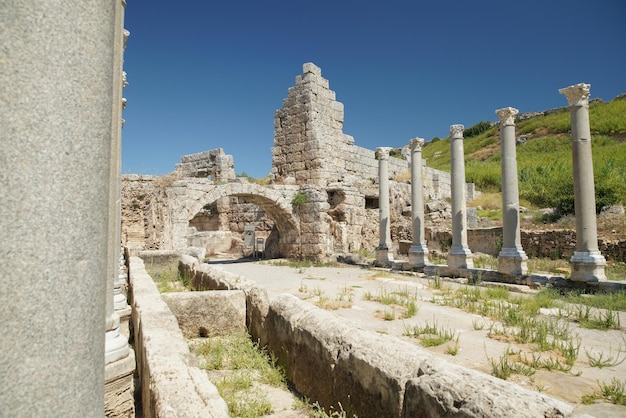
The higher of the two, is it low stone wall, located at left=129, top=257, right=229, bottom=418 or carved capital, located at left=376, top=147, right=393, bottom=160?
carved capital, located at left=376, top=147, right=393, bottom=160

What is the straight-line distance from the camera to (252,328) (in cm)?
464

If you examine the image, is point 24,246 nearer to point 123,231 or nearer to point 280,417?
point 280,417

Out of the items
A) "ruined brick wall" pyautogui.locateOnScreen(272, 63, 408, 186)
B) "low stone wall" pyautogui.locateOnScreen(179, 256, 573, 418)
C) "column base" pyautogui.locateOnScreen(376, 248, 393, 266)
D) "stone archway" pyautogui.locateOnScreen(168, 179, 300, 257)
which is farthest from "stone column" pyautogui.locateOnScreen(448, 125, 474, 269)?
"low stone wall" pyautogui.locateOnScreen(179, 256, 573, 418)

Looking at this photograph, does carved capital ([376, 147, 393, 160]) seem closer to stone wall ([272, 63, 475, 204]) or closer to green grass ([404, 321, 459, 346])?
stone wall ([272, 63, 475, 204])

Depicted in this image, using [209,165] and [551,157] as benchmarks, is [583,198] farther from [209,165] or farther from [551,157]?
[551,157]

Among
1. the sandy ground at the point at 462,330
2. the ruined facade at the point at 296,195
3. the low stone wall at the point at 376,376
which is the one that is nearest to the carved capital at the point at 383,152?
the ruined facade at the point at 296,195

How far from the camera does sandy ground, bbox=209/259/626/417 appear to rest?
11.0 feet

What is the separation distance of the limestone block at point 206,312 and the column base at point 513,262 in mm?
7394

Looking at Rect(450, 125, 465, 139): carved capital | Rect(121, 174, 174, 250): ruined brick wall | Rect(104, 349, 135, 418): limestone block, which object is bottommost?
Rect(104, 349, 135, 418): limestone block

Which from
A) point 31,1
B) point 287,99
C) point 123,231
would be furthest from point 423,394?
point 287,99

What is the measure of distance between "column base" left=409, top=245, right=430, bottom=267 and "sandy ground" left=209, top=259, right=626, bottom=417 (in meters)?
1.35

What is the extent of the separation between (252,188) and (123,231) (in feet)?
14.7

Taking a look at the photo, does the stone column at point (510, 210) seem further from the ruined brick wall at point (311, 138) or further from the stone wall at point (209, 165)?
the stone wall at point (209, 165)

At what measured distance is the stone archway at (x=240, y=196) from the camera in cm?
1308
